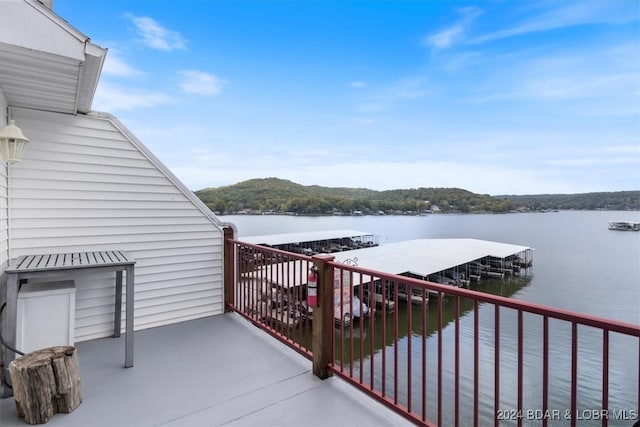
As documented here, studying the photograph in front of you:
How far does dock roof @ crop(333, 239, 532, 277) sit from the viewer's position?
18737 mm

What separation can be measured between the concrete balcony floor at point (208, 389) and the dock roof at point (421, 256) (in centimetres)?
1336

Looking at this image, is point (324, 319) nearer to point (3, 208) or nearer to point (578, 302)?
point (3, 208)

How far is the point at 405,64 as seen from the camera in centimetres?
2022

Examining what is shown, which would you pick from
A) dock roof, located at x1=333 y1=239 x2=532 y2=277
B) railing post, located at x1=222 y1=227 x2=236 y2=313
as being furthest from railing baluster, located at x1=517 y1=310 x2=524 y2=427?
dock roof, located at x1=333 y1=239 x2=532 y2=277

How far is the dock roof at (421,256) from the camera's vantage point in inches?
738

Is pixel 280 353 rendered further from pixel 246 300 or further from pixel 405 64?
pixel 405 64

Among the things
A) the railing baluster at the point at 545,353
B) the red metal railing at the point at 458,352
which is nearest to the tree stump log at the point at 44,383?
the red metal railing at the point at 458,352

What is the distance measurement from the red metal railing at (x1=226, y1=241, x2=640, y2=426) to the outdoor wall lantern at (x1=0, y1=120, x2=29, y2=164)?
7.35 ft

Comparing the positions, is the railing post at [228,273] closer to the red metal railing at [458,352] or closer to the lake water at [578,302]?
the red metal railing at [458,352]

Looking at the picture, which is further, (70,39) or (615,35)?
(615,35)

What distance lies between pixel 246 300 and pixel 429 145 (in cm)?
5100

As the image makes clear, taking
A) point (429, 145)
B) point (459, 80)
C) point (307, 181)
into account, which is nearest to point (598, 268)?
point (459, 80)

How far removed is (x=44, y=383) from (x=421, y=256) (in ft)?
73.4

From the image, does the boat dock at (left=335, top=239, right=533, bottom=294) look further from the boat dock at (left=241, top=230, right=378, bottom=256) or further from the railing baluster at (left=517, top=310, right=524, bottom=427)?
the railing baluster at (left=517, top=310, right=524, bottom=427)
